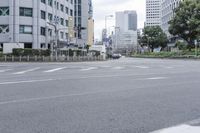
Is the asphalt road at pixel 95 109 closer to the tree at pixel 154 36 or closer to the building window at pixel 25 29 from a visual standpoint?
the building window at pixel 25 29

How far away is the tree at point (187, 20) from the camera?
8061 cm

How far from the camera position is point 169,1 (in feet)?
543

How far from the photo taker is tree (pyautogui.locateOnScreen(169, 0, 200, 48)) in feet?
264

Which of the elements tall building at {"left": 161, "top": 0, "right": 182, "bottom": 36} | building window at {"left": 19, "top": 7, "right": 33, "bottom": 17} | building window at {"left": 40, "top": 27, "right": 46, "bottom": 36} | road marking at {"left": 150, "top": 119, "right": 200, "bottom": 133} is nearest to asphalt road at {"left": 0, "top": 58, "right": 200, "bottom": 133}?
road marking at {"left": 150, "top": 119, "right": 200, "bottom": 133}

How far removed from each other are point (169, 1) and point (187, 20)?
85.9 metres

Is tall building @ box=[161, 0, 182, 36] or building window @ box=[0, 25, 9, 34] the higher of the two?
tall building @ box=[161, 0, 182, 36]

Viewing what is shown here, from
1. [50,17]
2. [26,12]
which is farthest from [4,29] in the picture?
[50,17]

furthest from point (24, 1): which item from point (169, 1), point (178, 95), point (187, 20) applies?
point (169, 1)

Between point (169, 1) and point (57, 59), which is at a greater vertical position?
point (169, 1)

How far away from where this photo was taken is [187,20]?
268ft

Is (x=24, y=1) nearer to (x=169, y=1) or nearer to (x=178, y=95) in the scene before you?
(x=178, y=95)

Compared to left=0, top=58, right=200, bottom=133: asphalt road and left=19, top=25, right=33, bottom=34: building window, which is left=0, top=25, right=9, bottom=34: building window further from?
left=0, top=58, right=200, bottom=133: asphalt road

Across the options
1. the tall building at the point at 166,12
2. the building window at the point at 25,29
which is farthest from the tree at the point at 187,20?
the tall building at the point at 166,12

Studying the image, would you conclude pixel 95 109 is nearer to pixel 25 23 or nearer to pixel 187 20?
pixel 25 23
